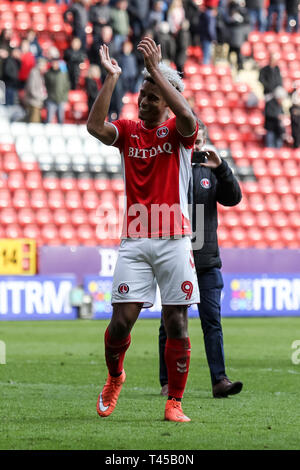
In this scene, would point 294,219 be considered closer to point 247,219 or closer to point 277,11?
point 247,219

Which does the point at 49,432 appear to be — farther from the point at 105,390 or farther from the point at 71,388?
the point at 71,388

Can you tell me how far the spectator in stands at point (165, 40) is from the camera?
73.4 ft

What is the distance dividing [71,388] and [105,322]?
9.20 meters

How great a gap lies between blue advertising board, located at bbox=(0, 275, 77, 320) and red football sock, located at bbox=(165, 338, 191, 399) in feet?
38.0

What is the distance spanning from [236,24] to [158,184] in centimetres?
1909

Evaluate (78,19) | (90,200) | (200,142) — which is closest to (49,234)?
(90,200)

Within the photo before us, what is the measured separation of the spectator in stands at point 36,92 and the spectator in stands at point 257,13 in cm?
662

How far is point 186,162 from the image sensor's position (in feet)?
19.3

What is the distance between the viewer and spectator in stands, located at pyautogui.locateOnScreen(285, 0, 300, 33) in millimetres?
25656

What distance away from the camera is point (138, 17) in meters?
22.9

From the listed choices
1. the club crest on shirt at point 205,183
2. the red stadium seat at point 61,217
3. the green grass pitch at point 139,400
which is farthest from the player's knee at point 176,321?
the red stadium seat at point 61,217

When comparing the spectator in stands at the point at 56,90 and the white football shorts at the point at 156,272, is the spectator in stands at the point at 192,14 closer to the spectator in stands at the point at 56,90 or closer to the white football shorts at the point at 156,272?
the spectator in stands at the point at 56,90

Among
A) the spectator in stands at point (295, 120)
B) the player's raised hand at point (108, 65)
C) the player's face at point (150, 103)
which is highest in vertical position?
the spectator in stands at point (295, 120)
